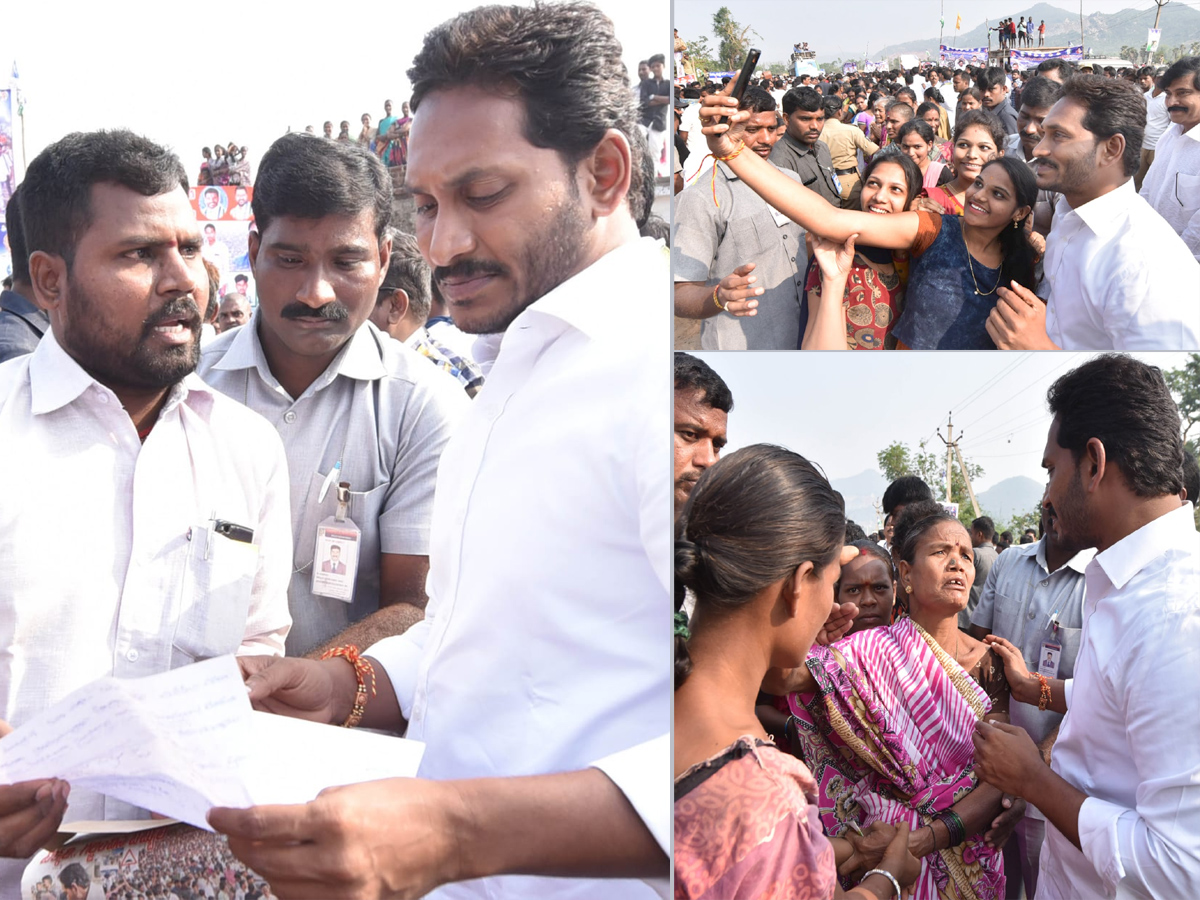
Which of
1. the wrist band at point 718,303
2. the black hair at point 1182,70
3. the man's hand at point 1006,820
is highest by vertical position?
the black hair at point 1182,70

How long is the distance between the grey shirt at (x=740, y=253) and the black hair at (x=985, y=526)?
548 mm

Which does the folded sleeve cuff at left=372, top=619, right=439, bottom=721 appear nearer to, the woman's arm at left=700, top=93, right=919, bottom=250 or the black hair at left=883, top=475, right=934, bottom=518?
the black hair at left=883, top=475, right=934, bottom=518

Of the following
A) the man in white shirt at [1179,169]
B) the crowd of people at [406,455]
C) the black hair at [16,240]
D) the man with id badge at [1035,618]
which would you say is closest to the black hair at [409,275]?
the crowd of people at [406,455]

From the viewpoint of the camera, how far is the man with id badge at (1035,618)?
2.23 metres

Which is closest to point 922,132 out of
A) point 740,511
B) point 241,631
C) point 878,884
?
point 740,511

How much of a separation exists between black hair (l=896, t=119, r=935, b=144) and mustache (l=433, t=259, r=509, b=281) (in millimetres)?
940

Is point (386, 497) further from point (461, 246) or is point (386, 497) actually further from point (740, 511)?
point (740, 511)

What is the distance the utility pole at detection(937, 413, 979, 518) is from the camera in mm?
2225

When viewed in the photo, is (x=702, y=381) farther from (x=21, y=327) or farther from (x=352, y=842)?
(x=21, y=327)

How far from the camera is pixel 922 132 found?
7.53 ft

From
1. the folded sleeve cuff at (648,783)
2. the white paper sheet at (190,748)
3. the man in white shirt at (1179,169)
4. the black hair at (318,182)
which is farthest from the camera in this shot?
the man in white shirt at (1179,169)

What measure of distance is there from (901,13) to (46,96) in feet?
5.89

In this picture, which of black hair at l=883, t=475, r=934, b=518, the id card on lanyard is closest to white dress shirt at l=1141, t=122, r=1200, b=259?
black hair at l=883, t=475, r=934, b=518

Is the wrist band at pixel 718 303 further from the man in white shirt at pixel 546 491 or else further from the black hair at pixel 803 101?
the black hair at pixel 803 101
